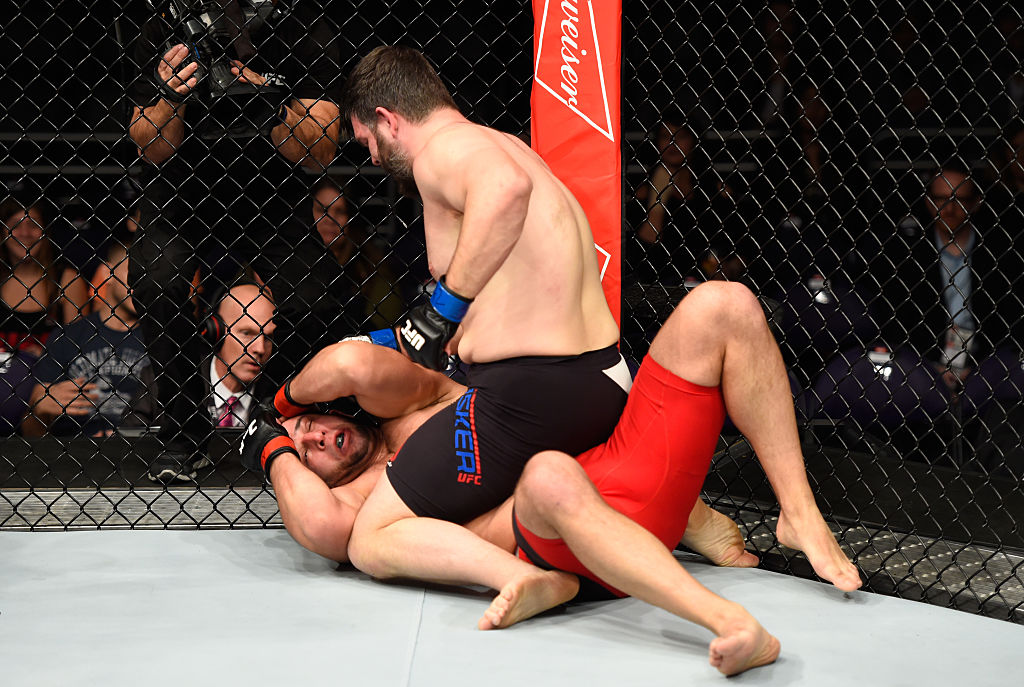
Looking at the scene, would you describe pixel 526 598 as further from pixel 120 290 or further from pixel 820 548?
pixel 120 290

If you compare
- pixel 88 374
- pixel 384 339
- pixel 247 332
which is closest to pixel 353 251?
pixel 247 332

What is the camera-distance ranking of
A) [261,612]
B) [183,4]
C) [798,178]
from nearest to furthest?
[261,612], [183,4], [798,178]

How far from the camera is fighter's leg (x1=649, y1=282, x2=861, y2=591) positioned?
142 centimetres

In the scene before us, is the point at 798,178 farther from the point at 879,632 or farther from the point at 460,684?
the point at 460,684

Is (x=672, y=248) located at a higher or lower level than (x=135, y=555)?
higher

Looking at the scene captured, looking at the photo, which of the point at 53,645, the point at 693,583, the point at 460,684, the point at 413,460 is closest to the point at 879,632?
the point at 693,583

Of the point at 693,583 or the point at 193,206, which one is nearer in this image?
the point at 693,583

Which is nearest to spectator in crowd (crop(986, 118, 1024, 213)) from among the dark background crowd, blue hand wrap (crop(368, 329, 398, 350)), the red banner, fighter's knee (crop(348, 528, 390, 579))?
the dark background crowd

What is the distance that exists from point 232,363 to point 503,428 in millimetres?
1468

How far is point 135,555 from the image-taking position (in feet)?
5.77

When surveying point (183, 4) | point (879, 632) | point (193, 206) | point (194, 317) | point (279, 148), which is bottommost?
point (879, 632)

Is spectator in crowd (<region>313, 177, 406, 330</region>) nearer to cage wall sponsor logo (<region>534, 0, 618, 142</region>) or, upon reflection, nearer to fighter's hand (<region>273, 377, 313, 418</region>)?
fighter's hand (<region>273, 377, 313, 418</region>)

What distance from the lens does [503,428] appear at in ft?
5.01

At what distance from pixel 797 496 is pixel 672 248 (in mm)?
1750
